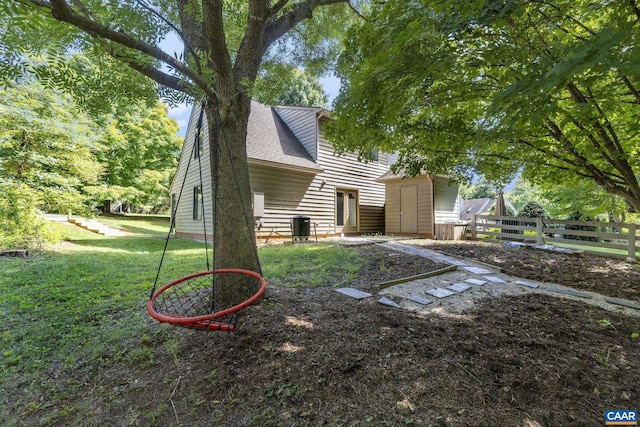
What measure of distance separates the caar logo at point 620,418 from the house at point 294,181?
793 centimetres

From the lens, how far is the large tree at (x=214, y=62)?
2189 mm

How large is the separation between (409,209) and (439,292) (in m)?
8.47

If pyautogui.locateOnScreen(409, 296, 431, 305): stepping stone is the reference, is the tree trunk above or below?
above

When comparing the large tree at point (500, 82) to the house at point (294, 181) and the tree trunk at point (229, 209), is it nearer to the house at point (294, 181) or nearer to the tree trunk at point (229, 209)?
the tree trunk at point (229, 209)

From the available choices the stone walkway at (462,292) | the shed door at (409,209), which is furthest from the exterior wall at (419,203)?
the stone walkway at (462,292)

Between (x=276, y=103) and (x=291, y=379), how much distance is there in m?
3.11

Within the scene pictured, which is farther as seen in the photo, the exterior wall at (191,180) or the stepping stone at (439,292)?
the exterior wall at (191,180)

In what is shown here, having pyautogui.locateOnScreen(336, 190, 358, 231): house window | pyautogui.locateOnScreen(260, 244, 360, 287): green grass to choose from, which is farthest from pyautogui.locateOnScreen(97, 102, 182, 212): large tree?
pyautogui.locateOnScreen(260, 244, 360, 287): green grass

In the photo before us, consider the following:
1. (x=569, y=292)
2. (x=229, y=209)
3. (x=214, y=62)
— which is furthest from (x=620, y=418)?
(x=214, y=62)

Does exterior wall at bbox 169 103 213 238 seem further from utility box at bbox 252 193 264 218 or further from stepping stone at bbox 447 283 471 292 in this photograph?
stepping stone at bbox 447 283 471 292

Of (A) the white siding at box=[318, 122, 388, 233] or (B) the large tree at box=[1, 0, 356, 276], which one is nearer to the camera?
(B) the large tree at box=[1, 0, 356, 276]

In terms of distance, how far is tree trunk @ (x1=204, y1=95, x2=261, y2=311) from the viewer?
309cm

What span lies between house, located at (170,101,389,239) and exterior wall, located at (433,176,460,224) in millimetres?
2941

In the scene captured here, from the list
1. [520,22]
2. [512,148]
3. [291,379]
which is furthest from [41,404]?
[512,148]
